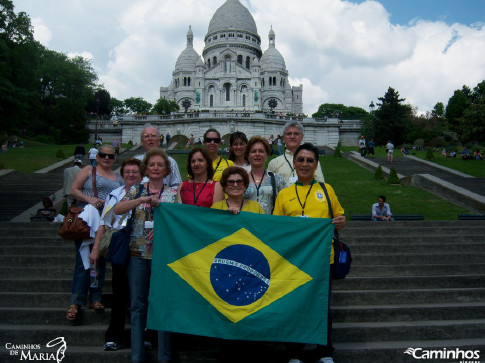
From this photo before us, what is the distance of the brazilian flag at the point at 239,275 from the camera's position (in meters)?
3.73

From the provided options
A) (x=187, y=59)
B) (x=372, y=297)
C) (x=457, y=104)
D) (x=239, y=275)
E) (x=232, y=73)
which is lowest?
(x=372, y=297)

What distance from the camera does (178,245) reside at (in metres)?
3.91

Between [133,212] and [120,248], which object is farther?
[133,212]

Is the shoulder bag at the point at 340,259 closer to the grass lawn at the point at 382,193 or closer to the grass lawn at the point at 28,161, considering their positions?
the grass lawn at the point at 382,193

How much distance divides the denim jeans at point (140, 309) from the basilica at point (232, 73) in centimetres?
6342

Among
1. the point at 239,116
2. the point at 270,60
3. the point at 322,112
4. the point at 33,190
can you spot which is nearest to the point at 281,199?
the point at 33,190

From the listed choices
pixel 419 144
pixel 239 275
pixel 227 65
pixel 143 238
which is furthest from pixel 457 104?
pixel 143 238

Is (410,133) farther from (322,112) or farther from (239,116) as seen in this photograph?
(322,112)

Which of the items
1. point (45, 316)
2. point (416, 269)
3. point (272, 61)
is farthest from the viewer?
point (272, 61)

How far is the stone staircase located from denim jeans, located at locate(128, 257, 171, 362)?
0.28 m

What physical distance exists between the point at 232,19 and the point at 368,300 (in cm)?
8236

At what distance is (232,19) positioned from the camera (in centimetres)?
8006

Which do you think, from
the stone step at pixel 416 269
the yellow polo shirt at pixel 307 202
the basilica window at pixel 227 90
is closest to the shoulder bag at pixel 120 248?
the yellow polo shirt at pixel 307 202

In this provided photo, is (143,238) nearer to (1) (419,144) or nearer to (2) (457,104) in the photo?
(1) (419,144)
